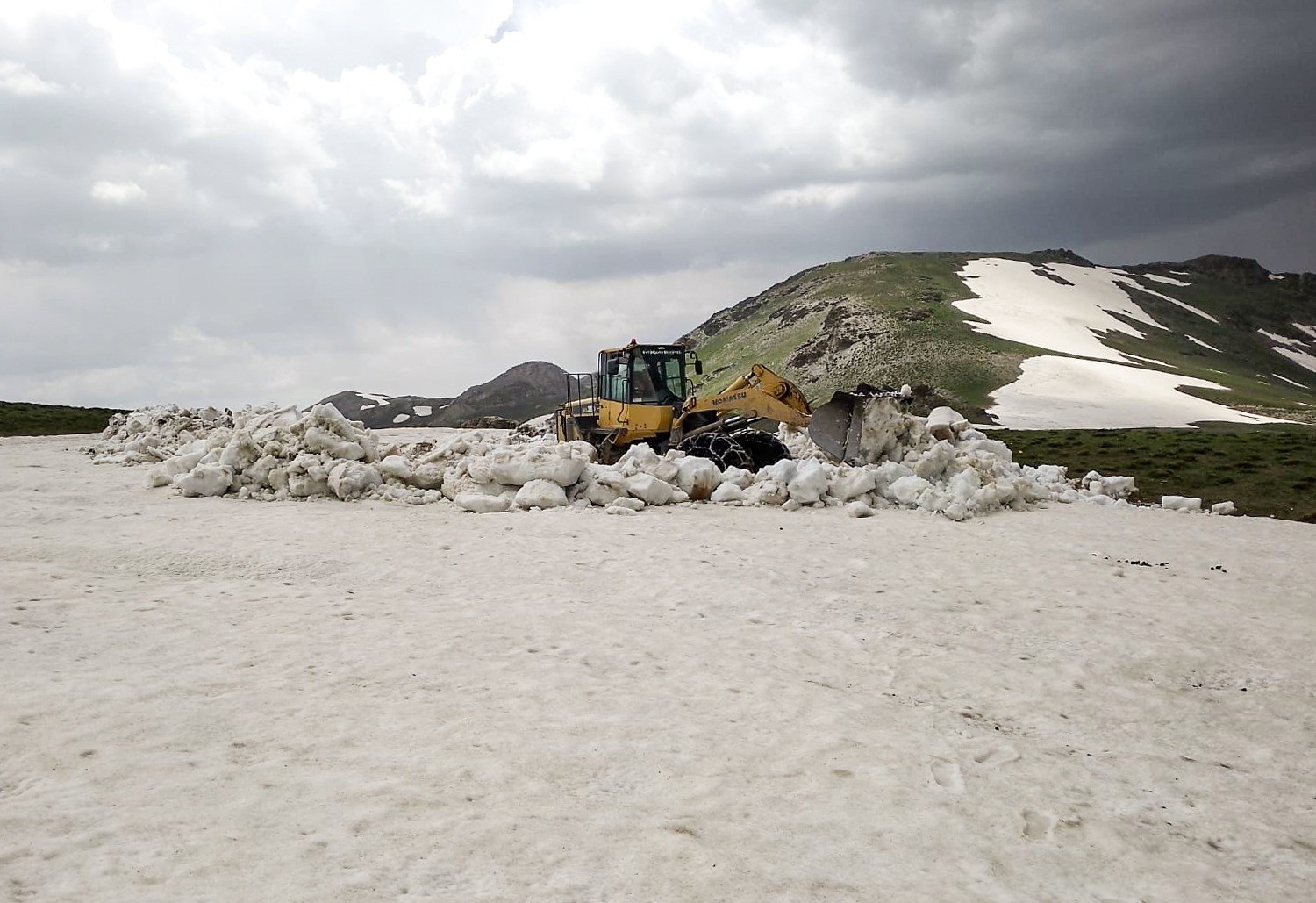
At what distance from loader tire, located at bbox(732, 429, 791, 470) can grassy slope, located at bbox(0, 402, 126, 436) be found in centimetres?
3220

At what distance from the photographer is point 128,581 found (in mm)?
7523

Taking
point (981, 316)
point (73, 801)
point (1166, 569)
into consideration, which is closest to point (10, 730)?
point (73, 801)

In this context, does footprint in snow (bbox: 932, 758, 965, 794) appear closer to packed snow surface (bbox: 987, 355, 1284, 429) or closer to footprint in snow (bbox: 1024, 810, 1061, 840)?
footprint in snow (bbox: 1024, 810, 1061, 840)

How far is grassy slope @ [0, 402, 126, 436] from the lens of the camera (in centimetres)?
3544

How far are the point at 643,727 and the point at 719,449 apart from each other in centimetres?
1205

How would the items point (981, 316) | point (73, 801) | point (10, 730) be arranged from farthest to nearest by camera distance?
point (981, 316)
point (10, 730)
point (73, 801)

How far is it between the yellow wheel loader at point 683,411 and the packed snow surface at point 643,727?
23.9 ft

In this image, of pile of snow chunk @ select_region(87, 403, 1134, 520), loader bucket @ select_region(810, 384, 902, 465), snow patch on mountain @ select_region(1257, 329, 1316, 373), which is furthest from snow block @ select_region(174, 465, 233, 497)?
snow patch on mountain @ select_region(1257, 329, 1316, 373)

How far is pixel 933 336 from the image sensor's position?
5350 cm

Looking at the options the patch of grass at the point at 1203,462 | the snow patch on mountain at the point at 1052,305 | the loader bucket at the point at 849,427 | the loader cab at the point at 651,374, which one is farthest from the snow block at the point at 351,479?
the snow patch on mountain at the point at 1052,305

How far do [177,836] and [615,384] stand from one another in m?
15.6

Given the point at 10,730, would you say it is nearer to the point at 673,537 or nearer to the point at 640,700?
the point at 640,700

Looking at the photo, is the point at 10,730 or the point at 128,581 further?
the point at 128,581

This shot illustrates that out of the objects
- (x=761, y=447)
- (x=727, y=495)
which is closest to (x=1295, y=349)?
(x=761, y=447)
